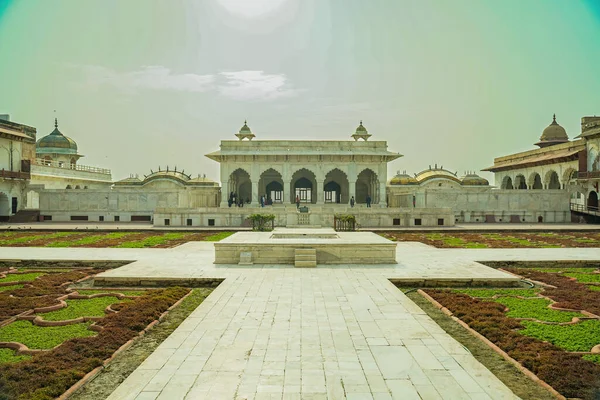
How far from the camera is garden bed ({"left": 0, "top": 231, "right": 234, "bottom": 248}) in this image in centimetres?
1678

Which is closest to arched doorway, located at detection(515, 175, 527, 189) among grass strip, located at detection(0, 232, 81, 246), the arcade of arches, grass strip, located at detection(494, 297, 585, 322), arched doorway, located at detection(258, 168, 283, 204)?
the arcade of arches

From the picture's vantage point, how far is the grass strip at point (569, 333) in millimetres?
5770

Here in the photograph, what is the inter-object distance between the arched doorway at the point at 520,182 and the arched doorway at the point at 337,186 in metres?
17.4

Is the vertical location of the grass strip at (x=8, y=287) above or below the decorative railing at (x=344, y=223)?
below

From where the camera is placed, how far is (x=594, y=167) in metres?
31.9

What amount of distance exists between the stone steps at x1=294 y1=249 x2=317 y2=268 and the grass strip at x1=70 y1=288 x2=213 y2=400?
3920 mm

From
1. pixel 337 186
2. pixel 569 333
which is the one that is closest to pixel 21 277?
pixel 569 333

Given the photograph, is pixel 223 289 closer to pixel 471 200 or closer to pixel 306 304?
pixel 306 304

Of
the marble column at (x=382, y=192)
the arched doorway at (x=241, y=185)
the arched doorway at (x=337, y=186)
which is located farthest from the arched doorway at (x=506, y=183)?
the arched doorway at (x=241, y=185)

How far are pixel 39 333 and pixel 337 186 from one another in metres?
33.6

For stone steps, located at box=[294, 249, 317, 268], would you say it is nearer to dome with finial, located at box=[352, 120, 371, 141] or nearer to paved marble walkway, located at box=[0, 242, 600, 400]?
paved marble walkway, located at box=[0, 242, 600, 400]

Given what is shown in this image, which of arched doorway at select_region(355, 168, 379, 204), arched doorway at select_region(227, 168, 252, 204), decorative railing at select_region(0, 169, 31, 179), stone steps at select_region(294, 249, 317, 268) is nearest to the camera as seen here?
stone steps at select_region(294, 249, 317, 268)

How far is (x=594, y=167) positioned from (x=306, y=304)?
3121 centimetres

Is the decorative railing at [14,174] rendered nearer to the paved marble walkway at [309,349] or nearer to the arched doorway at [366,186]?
the arched doorway at [366,186]
